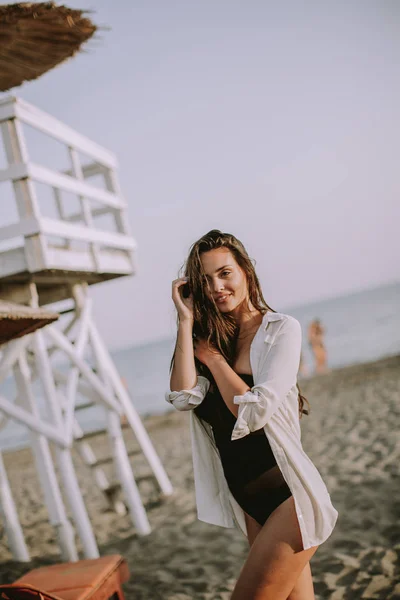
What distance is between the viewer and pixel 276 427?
2.29 m

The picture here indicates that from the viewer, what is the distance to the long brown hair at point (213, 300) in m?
2.57

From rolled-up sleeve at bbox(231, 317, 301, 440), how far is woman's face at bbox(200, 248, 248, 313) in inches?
12.2

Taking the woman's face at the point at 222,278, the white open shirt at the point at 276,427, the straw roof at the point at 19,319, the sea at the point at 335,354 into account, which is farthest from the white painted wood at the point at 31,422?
the sea at the point at 335,354

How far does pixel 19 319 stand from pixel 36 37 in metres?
3.22

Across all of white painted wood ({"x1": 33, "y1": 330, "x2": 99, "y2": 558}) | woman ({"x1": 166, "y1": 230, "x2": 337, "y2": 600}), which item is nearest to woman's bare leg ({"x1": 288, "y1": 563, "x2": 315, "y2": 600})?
woman ({"x1": 166, "y1": 230, "x2": 337, "y2": 600})

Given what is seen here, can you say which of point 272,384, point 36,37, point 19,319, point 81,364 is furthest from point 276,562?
point 36,37

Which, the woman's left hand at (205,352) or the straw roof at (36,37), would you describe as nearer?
the woman's left hand at (205,352)

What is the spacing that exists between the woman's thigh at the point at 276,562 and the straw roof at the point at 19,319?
66.9 inches

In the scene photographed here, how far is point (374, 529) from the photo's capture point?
16.6 ft

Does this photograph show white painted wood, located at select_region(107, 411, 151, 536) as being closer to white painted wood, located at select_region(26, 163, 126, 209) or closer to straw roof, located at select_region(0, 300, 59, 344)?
white painted wood, located at select_region(26, 163, 126, 209)

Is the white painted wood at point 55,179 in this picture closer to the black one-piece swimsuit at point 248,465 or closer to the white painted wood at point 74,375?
the white painted wood at point 74,375

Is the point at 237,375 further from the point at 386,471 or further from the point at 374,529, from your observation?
the point at 386,471

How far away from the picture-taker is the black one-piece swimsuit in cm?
236

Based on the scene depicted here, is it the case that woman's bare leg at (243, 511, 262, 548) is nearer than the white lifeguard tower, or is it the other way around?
woman's bare leg at (243, 511, 262, 548)
